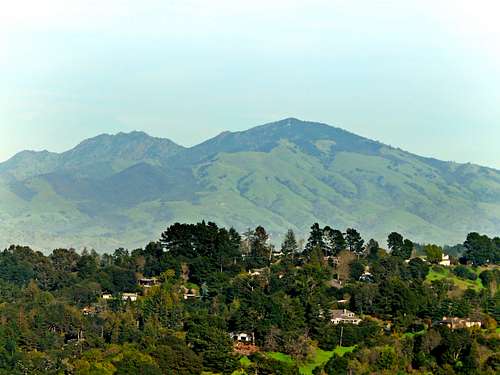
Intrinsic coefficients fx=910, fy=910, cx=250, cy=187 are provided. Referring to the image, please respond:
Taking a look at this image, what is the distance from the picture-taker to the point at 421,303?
93562 mm

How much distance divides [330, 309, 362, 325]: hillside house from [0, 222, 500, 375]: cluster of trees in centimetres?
123

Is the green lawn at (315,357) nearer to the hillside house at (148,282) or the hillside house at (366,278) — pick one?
the hillside house at (366,278)

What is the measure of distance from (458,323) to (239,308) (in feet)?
71.0

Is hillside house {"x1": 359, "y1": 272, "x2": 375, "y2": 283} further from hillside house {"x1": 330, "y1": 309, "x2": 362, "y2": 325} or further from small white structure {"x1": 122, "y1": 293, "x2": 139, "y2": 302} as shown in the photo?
small white structure {"x1": 122, "y1": 293, "x2": 139, "y2": 302}

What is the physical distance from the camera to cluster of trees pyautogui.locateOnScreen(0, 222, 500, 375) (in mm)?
79250

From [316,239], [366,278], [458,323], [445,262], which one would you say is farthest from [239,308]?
[445,262]

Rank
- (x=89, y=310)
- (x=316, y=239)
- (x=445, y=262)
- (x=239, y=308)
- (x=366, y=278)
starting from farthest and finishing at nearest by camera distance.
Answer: (x=445, y=262) < (x=316, y=239) < (x=366, y=278) < (x=89, y=310) < (x=239, y=308)

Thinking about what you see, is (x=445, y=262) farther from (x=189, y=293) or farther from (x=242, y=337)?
(x=242, y=337)

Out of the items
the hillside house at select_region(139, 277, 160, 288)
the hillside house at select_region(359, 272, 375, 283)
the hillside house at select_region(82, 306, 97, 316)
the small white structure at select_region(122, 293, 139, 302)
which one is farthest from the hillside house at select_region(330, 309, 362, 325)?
the hillside house at select_region(82, 306, 97, 316)

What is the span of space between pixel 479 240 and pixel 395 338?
3704 centimetres

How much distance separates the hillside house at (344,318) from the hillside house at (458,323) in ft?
28.5

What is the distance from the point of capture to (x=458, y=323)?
293ft

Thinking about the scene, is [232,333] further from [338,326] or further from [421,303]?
[421,303]

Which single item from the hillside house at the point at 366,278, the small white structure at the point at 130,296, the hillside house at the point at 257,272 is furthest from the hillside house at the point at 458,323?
the small white structure at the point at 130,296
